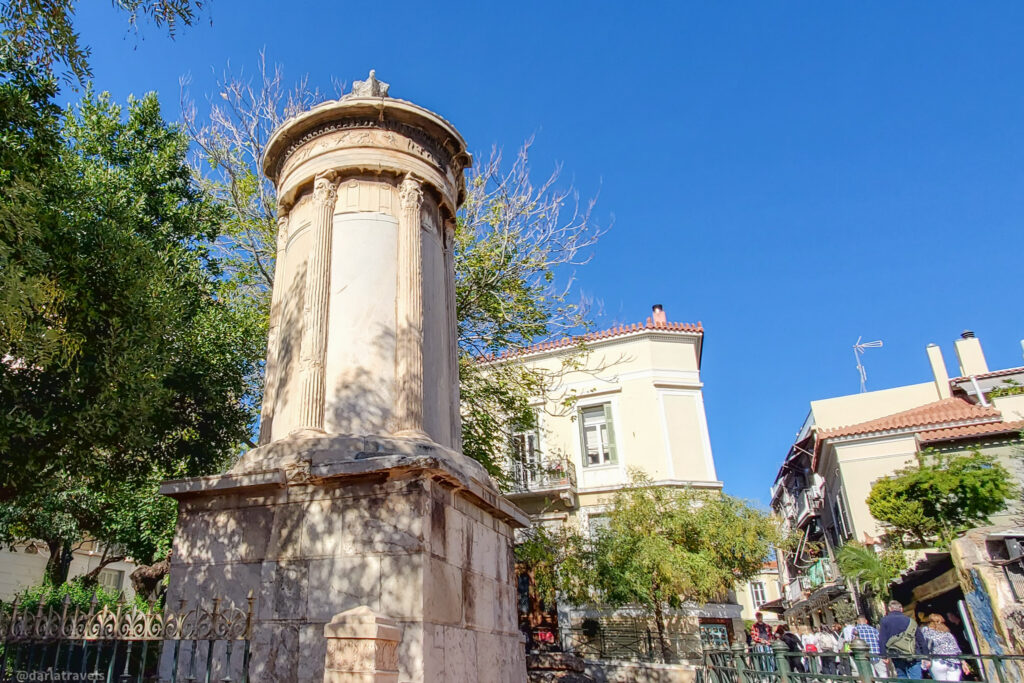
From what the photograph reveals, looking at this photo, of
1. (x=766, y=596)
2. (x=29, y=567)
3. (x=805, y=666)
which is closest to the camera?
(x=805, y=666)

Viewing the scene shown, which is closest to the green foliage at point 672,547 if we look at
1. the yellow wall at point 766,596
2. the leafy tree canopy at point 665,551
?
the leafy tree canopy at point 665,551

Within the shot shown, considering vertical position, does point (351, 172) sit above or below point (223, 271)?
below

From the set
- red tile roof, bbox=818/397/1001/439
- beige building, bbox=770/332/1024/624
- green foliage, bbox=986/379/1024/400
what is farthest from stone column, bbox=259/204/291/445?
green foliage, bbox=986/379/1024/400

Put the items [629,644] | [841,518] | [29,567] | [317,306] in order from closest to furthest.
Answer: [317,306] < [629,644] < [841,518] < [29,567]

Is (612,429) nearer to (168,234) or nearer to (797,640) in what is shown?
Answer: (797,640)

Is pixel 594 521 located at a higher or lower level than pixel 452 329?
lower

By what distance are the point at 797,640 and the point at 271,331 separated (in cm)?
1083

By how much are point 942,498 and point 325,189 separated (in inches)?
666

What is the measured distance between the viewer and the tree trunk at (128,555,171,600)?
15.1m

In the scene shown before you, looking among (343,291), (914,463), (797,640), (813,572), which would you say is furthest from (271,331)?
(813,572)

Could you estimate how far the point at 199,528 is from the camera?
21.2 ft

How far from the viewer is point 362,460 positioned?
19.5 feet

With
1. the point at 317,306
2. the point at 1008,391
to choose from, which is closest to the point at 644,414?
the point at 1008,391

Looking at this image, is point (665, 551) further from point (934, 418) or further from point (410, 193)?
point (410, 193)
